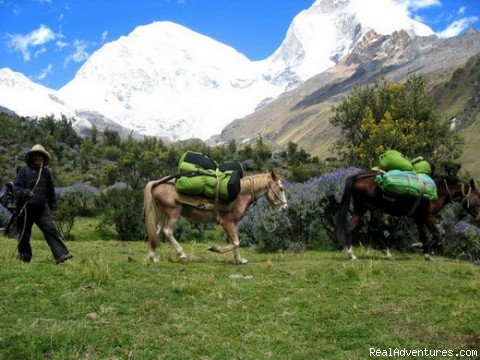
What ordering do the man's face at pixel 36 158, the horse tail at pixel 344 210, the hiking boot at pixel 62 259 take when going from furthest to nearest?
the horse tail at pixel 344 210, the man's face at pixel 36 158, the hiking boot at pixel 62 259

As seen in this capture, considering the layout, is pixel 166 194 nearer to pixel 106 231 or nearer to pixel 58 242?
pixel 58 242

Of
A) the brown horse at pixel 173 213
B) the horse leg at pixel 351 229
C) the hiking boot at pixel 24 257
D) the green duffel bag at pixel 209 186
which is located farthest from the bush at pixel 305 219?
the hiking boot at pixel 24 257

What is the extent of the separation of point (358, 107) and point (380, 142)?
208 inches

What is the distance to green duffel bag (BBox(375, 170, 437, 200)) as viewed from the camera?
36.9ft

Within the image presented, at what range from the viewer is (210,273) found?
9586 millimetres

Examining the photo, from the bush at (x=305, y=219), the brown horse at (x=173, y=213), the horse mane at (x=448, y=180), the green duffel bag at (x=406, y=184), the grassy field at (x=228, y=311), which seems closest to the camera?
the grassy field at (x=228, y=311)

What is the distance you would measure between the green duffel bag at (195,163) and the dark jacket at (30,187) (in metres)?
2.88

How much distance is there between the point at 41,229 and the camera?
1023 cm

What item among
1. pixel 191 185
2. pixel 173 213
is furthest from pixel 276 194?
pixel 173 213

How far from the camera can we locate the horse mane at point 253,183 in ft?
37.3

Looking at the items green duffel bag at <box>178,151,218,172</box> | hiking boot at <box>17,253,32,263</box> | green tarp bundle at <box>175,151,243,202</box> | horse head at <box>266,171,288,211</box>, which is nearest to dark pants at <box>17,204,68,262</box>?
hiking boot at <box>17,253,32,263</box>

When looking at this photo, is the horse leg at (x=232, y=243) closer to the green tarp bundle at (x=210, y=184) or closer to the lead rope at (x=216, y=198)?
the lead rope at (x=216, y=198)

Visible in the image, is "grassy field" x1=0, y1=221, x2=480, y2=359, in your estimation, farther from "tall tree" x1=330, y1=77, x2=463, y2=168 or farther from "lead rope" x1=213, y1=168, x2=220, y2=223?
"tall tree" x1=330, y1=77, x2=463, y2=168

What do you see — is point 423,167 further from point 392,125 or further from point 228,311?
point 392,125
